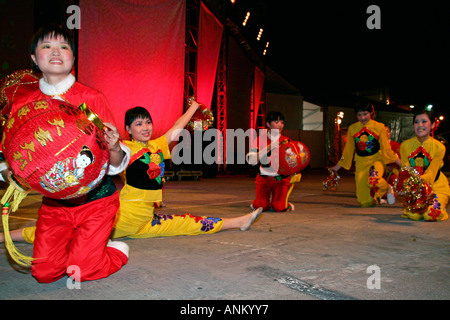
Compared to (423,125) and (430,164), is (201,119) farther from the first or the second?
(430,164)

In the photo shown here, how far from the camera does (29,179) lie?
181cm

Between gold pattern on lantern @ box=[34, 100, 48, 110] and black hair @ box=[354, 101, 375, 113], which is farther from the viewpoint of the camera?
black hair @ box=[354, 101, 375, 113]

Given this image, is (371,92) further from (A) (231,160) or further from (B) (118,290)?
(B) (118,290)

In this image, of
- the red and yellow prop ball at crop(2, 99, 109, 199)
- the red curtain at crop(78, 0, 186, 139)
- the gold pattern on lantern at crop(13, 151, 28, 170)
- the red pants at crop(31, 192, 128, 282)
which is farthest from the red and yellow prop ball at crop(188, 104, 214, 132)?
the red curtain at crop(78, 0, 186, 139)

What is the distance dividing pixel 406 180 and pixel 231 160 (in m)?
10.5

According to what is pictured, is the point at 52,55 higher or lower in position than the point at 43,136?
higher

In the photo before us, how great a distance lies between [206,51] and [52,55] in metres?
9.98

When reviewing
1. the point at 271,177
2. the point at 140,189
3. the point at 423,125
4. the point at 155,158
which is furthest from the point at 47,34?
the point at 423,125

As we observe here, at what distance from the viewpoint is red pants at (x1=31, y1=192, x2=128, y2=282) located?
211cm

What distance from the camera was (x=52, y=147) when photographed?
5.80 feet

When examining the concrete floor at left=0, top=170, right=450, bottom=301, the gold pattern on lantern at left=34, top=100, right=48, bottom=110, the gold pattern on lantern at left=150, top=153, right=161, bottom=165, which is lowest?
the concrete floor at left=0, top=170, right=450, bottom=301

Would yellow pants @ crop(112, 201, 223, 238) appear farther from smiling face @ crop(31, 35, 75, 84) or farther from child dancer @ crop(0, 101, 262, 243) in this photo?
smiling face @ crop(31, 35, 75, 84)

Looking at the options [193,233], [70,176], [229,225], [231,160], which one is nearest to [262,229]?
[229,225]

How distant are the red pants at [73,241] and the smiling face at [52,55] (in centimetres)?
78
